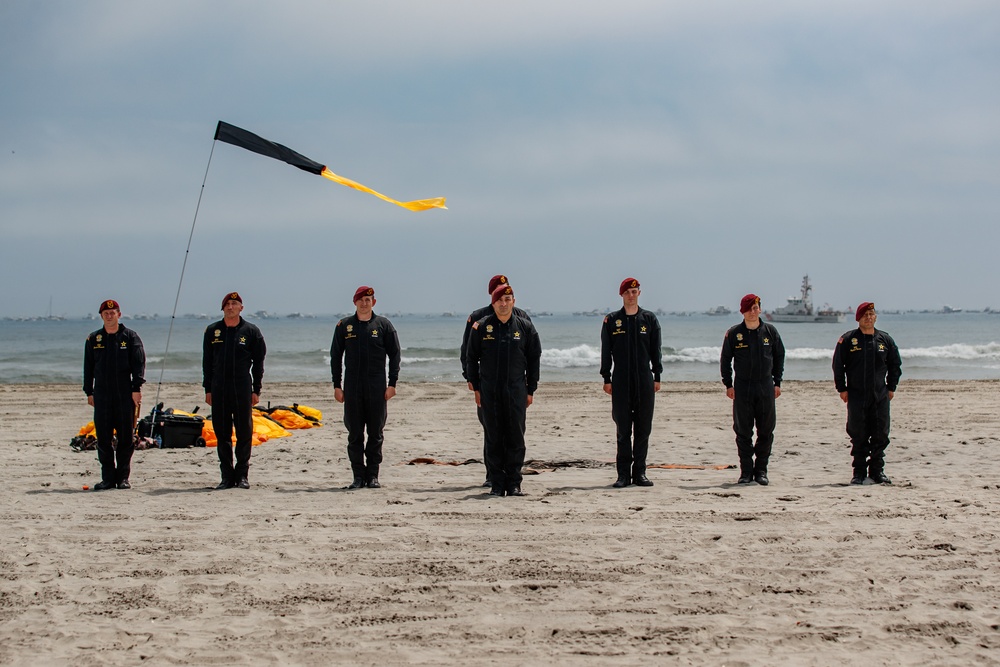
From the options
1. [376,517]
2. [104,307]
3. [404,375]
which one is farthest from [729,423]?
[404,375]

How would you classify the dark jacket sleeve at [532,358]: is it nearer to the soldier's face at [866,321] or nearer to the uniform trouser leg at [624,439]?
the uniform trouser leg at [624,439]

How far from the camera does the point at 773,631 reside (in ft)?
12.8

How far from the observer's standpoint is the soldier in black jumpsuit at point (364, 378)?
24.7ft

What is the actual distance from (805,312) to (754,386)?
256 feet

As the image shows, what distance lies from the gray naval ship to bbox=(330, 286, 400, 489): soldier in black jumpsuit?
256 feet

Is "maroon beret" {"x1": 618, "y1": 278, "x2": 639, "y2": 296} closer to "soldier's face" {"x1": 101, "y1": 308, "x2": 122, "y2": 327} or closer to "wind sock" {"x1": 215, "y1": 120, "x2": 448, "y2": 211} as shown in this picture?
"wind sock" {"x1": 215, "y1": 120, "x2": 448, "y2": 211}

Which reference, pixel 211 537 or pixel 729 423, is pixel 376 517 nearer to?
pixel 211 537

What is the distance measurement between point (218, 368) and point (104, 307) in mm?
1256

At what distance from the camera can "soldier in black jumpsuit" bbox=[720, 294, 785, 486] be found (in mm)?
7660

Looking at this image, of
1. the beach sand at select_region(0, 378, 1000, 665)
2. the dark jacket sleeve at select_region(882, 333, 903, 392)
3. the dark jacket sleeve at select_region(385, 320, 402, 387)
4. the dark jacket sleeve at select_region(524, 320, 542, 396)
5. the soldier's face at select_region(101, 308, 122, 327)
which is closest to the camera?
the beach sand at select_region(0, 378, 1000, 665)

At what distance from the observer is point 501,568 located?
4828mm

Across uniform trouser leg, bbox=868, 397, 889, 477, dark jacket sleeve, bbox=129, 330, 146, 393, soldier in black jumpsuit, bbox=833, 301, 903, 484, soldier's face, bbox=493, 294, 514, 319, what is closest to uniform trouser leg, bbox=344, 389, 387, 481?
soldier's face, bbox=493, 294, 514, 319

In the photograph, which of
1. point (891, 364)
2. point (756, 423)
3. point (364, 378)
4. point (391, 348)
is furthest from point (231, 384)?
point (891, 364)

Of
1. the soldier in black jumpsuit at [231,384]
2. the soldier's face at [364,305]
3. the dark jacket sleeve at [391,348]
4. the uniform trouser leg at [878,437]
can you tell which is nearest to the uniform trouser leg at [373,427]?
the dark jacket sleeve at [391,348]
